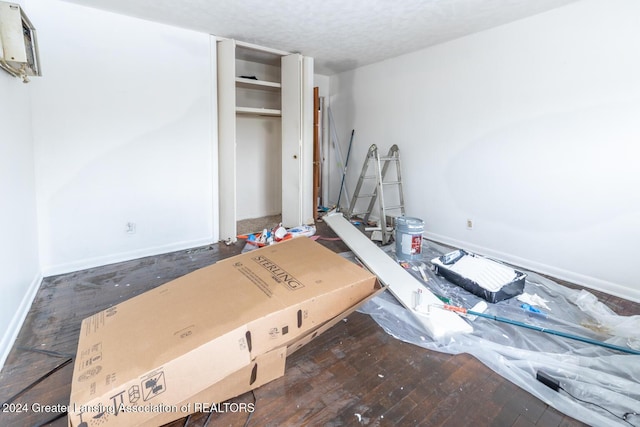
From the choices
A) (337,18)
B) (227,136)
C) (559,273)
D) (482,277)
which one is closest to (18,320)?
(227,136)

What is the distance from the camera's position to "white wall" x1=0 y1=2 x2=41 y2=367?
1.88m

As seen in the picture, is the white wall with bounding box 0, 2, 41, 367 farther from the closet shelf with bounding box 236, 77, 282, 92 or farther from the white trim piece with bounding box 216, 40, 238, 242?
the closet shelf with bounding box 236, 77, 282, 92

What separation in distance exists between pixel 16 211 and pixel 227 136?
196 cm

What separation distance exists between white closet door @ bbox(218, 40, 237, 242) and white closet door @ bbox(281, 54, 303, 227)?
794 millimetres

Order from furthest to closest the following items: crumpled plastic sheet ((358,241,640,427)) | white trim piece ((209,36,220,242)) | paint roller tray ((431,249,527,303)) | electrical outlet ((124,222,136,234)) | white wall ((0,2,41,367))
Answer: white trim piece ((209,36,220,242)) < electrical outlet ((124,222,136,234)) < paint roller tray ((431,249,527,303)) < white wall ((0,2,41,367)) < crumpled plastic sheet ((358,241,640,427))

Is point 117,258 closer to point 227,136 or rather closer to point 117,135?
point 117,135

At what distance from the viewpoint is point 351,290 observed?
1702 mm

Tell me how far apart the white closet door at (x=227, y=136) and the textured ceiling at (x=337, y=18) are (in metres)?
0.24

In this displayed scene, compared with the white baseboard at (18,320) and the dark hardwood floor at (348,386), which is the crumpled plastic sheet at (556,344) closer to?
the dark hardwood floor at (348,386)

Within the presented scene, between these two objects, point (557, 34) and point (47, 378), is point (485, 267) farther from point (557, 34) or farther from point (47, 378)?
point (47, 378)

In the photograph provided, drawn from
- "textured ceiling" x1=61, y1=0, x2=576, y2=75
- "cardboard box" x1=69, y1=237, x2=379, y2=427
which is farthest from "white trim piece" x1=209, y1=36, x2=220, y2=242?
"cardboard box" x1=69, y1=237, x2=379, y2=427

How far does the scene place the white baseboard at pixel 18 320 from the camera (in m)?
1.77

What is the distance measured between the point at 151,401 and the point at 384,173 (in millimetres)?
3840

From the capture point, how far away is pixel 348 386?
5.18 ft
